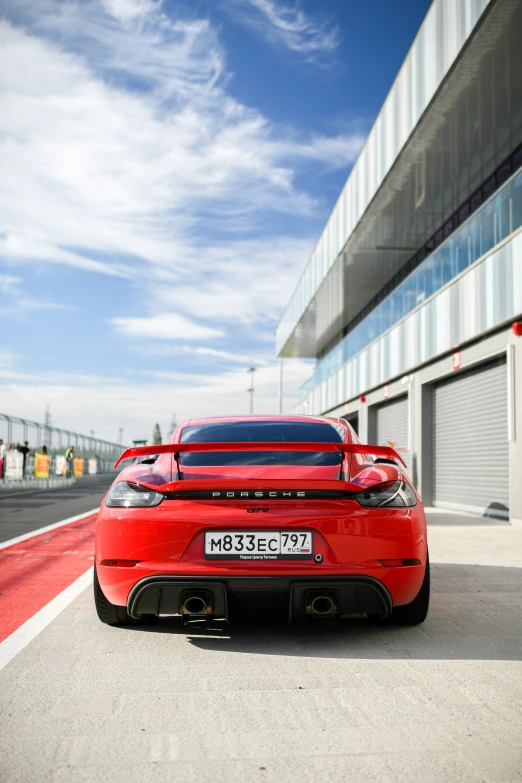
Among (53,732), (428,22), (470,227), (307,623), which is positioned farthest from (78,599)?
(428,22)

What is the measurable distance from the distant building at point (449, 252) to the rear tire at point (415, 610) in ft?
28.0

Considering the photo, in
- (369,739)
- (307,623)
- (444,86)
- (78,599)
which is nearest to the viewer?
(369,739)

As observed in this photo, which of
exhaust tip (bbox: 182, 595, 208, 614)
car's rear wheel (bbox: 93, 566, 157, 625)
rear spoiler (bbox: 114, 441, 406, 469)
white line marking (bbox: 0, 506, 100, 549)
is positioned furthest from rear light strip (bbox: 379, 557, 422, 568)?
white line marking (bbox: 0, 506, 100, 549)

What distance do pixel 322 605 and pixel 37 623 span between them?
1.79 metres

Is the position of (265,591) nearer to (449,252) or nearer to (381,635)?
(381,635)

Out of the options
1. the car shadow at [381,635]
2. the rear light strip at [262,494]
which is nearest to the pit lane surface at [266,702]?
the car shadow at [381,635]

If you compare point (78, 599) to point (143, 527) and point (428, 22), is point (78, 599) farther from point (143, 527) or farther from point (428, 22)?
point (428, 22)

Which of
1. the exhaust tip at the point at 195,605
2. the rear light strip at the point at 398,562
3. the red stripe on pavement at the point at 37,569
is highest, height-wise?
the rear light strip at the point at 398,562

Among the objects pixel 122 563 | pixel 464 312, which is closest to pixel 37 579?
pixel 122 563

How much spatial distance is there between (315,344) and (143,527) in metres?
37.8

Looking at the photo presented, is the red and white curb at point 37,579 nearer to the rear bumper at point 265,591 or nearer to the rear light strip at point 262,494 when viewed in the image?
the rear bumper at point 265,591

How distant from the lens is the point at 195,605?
3904mm

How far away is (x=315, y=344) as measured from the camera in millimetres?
41438

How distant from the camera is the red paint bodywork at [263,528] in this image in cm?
389
